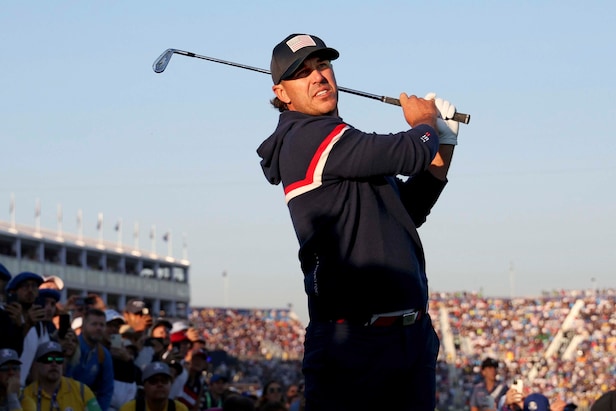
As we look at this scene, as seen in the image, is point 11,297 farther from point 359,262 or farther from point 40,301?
point 359,262

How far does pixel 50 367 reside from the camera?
9.70 m

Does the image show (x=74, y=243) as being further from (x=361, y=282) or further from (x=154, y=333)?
(x=361, y=282)

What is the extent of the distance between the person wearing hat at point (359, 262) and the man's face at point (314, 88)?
2.5 inches

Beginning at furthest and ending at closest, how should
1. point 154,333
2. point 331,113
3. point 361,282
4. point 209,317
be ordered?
point 209,317
point 154,333
point 331,113
point 361,282

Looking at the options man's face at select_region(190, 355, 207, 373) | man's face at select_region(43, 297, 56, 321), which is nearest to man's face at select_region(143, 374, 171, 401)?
man's face at select_region(43, 297, 56, 321)

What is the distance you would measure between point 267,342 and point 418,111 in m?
79.0

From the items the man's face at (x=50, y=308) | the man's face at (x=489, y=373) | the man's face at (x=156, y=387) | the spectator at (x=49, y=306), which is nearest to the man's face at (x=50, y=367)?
the man's face at (x=156, y=387)

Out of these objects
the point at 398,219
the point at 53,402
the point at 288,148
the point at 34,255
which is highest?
the point at 34,255

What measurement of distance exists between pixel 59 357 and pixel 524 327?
62.1 metres

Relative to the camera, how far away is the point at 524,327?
229ft

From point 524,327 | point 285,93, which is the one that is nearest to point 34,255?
point 524,327

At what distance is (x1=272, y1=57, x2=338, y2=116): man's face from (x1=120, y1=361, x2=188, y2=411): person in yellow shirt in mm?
6191

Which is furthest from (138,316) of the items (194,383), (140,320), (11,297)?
(11,297)

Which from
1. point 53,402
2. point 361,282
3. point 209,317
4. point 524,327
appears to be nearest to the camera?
point 361,282
